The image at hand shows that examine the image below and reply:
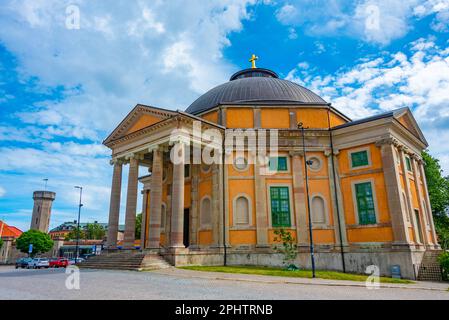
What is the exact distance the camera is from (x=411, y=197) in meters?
26.0

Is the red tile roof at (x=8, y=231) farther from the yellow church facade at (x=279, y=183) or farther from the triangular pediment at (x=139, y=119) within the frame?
the yellow church facade at (x=279, y=183)

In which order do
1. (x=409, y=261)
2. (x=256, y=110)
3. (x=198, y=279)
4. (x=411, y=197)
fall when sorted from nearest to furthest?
(x=198, y=279) < (x=409, y=261) < (x=411, y=197) < (x=256, y=110)

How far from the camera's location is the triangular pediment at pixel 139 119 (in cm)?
2557

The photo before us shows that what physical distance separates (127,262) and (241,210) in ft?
31.9

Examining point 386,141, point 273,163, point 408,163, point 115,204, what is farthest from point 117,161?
point 408,163

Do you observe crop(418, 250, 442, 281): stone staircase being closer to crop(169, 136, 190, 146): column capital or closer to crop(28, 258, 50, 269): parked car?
crop(169, 136, 190, 146): column capital

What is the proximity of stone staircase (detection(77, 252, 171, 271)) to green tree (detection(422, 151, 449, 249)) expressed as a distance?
31.0 meters

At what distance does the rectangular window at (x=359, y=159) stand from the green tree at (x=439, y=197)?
15963 mm

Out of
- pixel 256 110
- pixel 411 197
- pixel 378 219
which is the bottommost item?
pixel 378 219

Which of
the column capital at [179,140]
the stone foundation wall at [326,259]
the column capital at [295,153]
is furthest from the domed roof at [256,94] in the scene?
the stone foundation wall at [326,259]
